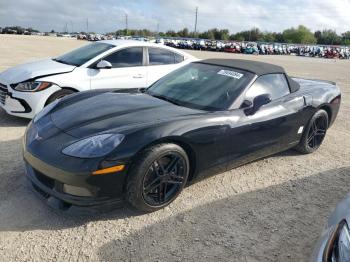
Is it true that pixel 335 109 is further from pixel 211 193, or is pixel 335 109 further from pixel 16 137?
pixel 16 137

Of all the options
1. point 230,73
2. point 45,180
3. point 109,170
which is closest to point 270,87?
point 230,73

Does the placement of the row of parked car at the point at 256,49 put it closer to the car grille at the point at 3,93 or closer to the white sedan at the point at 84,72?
the white sedan at the point at 84,72

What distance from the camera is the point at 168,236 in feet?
10.3

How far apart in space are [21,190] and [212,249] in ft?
6.75

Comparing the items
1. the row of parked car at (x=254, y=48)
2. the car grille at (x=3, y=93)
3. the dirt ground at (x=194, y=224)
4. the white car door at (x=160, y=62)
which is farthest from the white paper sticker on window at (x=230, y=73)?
the row of parked car at (x=254, y=48)

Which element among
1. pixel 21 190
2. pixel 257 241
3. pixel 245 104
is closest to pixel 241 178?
pixel 245 104

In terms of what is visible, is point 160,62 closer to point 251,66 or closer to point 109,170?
point 251,66

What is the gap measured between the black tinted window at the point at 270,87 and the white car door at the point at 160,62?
294cm

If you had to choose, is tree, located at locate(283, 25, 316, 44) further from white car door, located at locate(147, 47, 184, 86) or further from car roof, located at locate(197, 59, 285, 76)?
car roof, located at locate(197, 59, 285, 76)

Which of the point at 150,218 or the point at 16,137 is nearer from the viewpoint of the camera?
the point at 150,218

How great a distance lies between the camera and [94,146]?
10.1 feet

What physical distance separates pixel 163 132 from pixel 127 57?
3.89 metres

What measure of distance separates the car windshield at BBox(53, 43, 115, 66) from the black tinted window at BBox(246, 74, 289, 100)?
338 centimetres

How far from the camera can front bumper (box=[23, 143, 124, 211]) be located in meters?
2.97
